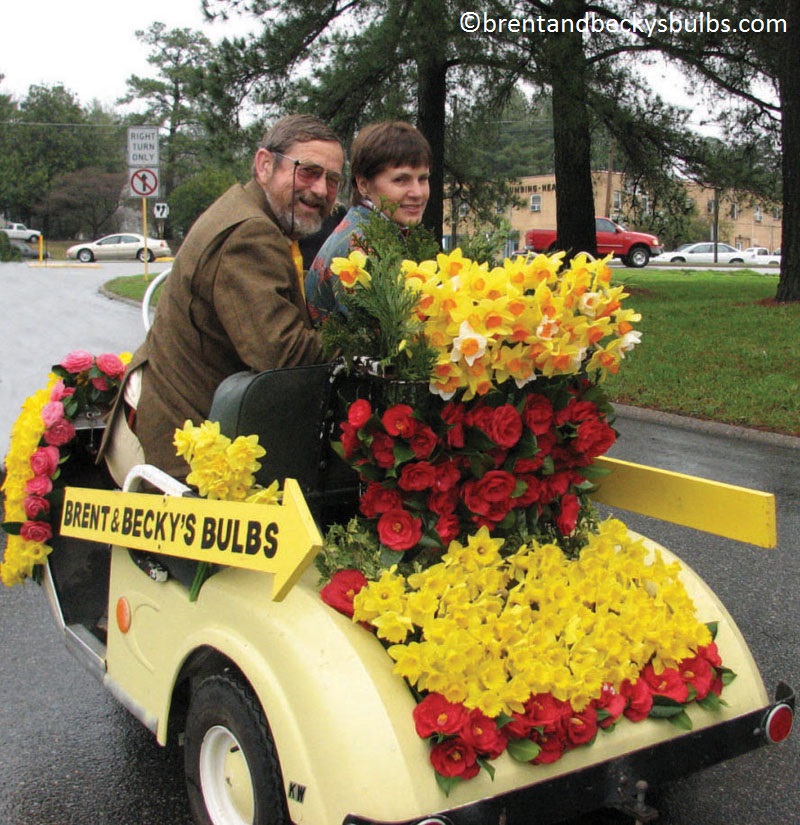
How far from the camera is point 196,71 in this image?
1476cm

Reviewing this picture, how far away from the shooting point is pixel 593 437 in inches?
97.8

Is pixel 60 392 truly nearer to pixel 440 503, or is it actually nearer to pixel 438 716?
pixel 440 503

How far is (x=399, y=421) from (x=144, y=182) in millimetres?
19041

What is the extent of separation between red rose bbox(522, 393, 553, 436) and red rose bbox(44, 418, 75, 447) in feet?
5.83

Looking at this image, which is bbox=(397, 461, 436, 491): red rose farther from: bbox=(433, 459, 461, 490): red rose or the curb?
the curb

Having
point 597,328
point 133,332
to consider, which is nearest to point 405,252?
point 597,328

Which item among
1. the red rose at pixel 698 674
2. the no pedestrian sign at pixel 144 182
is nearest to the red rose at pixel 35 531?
the red rose at pixel 698 674

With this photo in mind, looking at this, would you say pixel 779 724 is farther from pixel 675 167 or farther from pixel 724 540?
pixel 675 167

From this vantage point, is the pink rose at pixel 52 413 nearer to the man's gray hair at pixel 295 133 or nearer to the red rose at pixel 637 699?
the man's gray hair at pixel 295 133

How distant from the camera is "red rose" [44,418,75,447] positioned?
133 inches

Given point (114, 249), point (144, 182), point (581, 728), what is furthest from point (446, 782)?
point (114, 249)

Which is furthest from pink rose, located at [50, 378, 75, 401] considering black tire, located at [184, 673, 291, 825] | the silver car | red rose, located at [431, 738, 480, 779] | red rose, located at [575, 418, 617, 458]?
the silver car

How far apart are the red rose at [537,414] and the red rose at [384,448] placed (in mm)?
355

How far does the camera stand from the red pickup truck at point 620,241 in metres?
31.5
